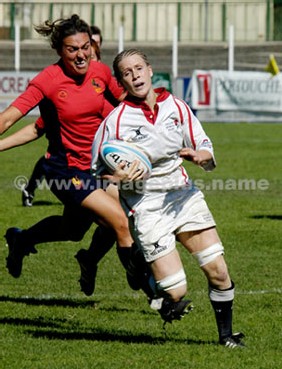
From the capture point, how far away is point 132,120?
670cm

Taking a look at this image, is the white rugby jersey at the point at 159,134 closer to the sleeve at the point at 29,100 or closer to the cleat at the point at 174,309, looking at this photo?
the cleat at the point at 174,309

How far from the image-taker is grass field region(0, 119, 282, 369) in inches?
261

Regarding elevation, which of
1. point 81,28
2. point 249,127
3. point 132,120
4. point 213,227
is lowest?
point 249,127

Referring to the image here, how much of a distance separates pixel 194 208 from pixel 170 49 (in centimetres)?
3148

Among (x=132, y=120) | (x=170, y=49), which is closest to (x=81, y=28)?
(x=132, y=120)

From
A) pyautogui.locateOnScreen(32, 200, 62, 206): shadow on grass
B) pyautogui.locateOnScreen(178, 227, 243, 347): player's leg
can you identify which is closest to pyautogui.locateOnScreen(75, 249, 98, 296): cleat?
pyautogui.locateOnScreen(178, 227, 243, 347): player's leg

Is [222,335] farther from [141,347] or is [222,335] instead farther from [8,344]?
[8,344]

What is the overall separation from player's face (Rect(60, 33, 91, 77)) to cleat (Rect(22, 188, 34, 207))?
669 centimetres

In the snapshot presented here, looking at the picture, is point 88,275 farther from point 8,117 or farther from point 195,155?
point 195,155

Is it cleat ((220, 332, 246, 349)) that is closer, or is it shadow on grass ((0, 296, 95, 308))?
cleat ((220, 332, 246, 349))

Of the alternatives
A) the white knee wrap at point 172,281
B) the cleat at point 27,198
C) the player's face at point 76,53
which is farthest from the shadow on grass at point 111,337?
the cleat at point 27,198

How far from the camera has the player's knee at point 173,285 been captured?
6.70 metres

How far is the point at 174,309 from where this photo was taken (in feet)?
22.2

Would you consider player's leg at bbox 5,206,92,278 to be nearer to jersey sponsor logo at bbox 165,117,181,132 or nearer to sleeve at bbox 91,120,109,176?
sleeve at bbox 91,120,109,176
